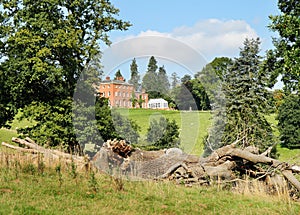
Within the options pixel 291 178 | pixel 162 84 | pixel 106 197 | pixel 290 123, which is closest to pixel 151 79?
pixel 162 84

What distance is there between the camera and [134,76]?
1407 centimetres

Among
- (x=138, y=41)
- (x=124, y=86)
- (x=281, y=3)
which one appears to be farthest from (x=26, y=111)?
(x=281, y=3)

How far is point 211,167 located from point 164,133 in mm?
5924

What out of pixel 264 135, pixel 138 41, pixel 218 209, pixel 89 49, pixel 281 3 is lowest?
pixel 218 209

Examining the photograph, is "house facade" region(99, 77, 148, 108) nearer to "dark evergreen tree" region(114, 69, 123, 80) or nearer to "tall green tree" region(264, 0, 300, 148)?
"dark evergreen tree" region(114, 69, 123, 80)

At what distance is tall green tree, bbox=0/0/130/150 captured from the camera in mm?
20109

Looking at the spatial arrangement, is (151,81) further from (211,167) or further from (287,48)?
(287,48)

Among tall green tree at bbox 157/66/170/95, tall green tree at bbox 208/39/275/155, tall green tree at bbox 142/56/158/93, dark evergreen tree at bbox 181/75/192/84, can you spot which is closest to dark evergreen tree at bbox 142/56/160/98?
tall green tree at bbox 142/56/158/93

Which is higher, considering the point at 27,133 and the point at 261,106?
the point at 261,106

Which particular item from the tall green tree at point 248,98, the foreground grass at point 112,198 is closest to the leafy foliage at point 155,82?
the foreground grass at point 112,198

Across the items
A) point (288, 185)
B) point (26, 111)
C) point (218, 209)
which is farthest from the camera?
point (26, 111)

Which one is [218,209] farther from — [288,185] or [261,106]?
[261,106]

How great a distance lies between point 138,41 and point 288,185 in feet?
23.1

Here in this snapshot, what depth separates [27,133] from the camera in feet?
70.1
